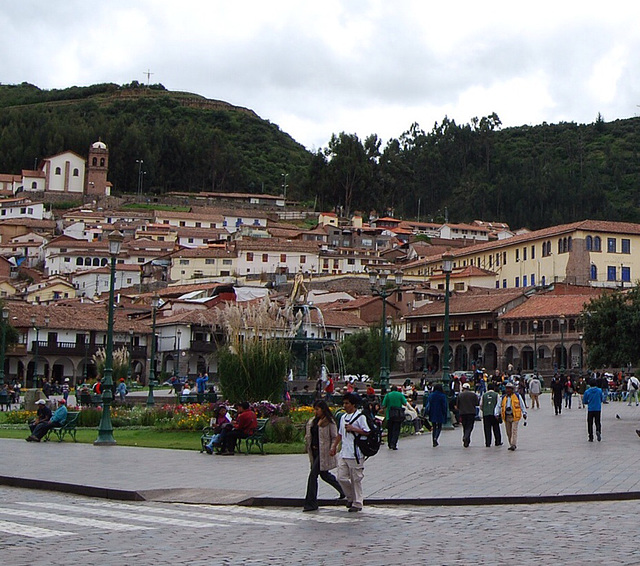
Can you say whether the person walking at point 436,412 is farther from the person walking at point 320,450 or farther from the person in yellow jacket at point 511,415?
the person walking at point 320,450

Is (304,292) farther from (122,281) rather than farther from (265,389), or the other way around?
(122,281)

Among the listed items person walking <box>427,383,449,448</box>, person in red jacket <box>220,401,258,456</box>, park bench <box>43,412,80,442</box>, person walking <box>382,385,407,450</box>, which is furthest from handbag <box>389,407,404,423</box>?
park bench <box>43,412,80,442</box>

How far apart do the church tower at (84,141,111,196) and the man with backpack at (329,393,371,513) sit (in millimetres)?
116489

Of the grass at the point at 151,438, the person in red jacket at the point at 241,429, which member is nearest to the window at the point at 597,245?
the grass at the point at 151,438

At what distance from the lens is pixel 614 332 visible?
3569 cm

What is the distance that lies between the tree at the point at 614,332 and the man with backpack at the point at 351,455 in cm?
2368

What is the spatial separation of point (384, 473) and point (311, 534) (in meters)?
5.63

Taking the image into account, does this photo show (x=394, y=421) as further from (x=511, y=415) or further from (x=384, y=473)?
(x=384, y=473)

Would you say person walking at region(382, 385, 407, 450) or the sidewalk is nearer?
the sidewalk

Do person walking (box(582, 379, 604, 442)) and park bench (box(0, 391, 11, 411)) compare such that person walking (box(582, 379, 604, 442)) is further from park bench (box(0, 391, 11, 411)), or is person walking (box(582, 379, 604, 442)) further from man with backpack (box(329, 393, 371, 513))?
park bench (box(0, 391, 11, 411))

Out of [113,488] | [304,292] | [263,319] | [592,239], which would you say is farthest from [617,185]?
[113,488]

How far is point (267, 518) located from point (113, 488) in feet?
9.70

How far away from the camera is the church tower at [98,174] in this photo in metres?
126

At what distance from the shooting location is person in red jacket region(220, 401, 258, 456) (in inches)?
772
